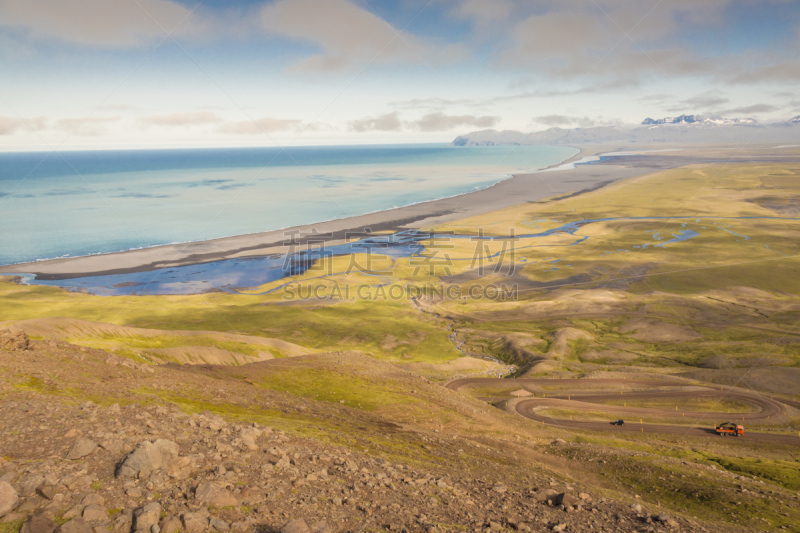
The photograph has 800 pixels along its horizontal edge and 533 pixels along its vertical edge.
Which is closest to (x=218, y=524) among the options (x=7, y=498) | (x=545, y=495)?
(x=7, y=498)

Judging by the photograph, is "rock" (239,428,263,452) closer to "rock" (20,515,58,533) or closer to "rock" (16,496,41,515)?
"rock" (16,496,41,515)

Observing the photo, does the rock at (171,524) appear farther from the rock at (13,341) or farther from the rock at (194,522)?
the rock at (13,341)

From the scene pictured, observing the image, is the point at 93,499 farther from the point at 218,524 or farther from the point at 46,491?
the point at 218,524

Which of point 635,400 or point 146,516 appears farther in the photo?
point 635,400

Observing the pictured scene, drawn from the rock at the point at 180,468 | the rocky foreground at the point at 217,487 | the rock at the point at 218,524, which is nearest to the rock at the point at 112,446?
the rocky foreground at the point at 217,487

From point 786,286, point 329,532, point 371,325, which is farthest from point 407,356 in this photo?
point 786,286

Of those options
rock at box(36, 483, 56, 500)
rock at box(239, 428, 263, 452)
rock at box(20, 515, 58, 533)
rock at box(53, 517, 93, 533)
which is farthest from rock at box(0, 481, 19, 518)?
rock at box(239, 428, 263, 452)
